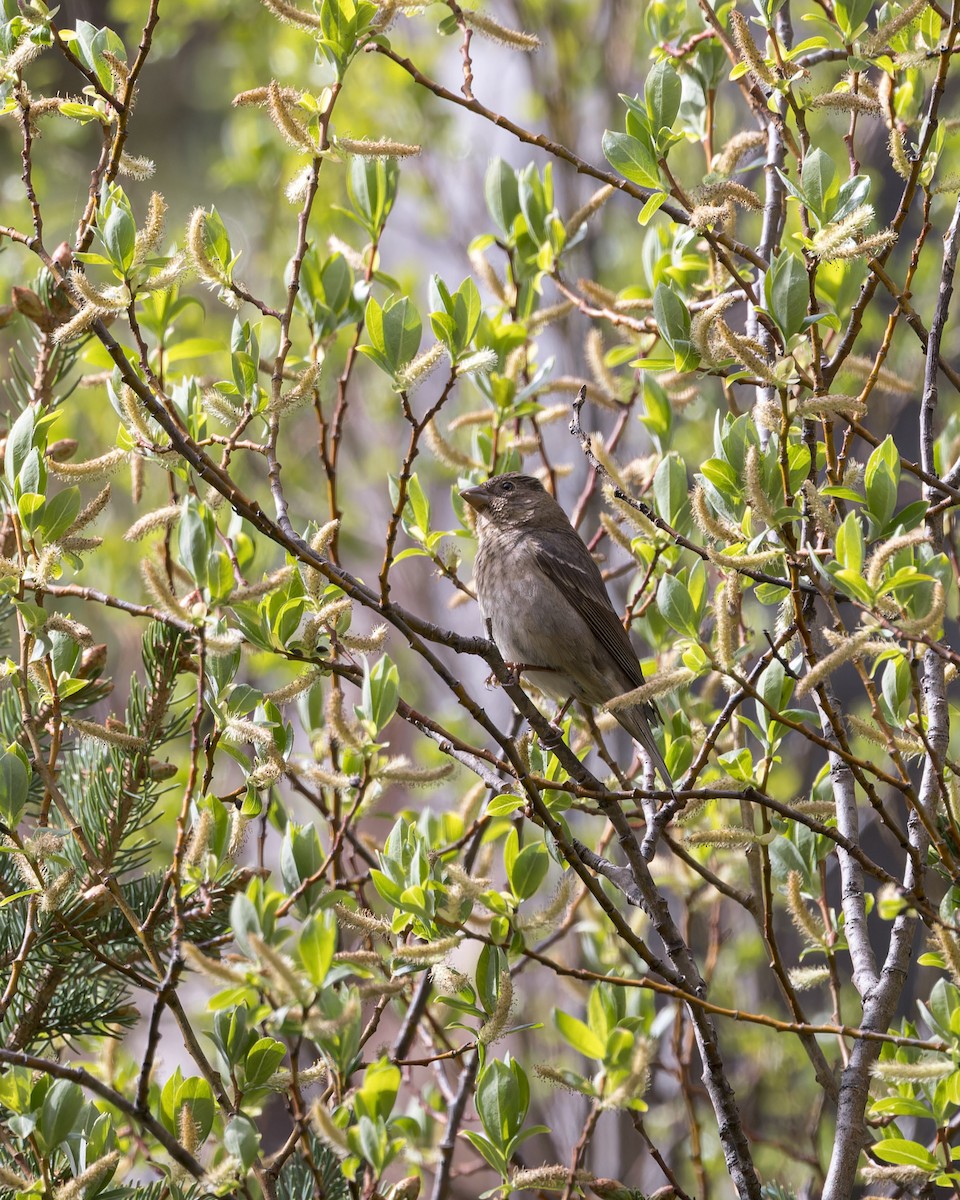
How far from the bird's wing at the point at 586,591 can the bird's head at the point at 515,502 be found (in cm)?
11

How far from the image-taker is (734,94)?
836 centimetres

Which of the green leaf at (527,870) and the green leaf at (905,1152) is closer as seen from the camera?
the green leaf at (905,1152)

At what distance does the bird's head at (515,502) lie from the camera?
14.2 feet

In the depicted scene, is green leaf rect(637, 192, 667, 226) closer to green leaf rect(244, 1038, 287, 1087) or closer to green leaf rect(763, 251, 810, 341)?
green leaf rect(763, 251, 810, 341)


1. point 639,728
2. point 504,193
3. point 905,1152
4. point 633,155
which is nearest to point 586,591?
point 639,728

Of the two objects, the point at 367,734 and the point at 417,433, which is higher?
the point at 417,433

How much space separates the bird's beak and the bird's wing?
1.89 ft

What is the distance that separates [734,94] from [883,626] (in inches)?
282

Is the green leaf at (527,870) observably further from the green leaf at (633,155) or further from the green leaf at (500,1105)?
the green leaf at (633,155)

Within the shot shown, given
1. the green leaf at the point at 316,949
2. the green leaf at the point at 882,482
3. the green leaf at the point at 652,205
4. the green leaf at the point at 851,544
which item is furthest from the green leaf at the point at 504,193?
the green leaf at the point at 316,949

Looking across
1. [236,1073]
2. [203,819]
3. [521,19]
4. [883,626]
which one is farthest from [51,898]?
[521,19]

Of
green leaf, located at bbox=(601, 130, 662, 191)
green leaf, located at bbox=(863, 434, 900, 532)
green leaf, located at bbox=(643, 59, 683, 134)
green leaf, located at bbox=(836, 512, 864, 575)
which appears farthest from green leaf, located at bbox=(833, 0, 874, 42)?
green leaf, located at bbox=(836, 512, 864, 575)

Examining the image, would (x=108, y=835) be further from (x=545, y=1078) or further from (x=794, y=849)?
(x=794, y=849)

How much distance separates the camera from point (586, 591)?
4.87 metres
